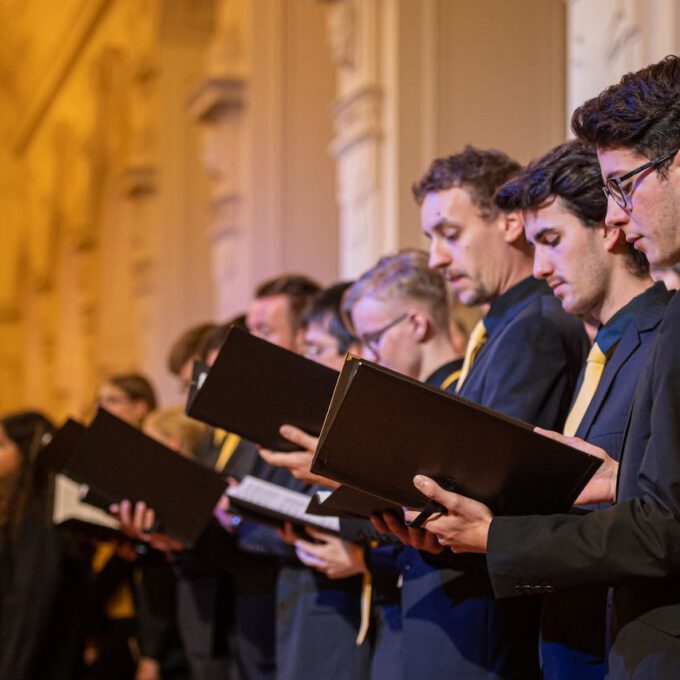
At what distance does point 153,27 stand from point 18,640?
6.31 m

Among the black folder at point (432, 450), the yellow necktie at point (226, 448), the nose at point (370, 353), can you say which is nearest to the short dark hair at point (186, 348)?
the yellow necktie at point (226, 448)

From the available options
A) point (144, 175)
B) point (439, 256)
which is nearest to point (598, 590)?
point (439, 256)

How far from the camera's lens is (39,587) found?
6637mm

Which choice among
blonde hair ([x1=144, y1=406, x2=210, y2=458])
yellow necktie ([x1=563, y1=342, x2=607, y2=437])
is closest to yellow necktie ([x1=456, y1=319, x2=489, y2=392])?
yellow necktie ([x1=563, y1=342, x2=607, y2=437])

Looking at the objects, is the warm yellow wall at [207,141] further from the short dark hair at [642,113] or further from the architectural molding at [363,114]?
the short dark hair at [642,113]

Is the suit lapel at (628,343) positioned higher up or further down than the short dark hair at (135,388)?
higher up

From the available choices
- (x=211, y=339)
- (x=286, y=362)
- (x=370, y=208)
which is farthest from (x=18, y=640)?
(x=286, y=362)

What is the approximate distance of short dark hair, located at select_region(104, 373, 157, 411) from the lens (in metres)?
7.07

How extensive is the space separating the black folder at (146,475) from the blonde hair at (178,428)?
Result: 46.6 inches

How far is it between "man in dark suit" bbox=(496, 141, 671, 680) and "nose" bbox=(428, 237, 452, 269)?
1.66ft

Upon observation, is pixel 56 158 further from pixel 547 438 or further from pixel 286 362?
pixel 547 438

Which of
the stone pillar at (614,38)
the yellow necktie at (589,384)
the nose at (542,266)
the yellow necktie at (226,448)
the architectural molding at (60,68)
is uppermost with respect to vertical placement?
the architectural molding at (60,68)

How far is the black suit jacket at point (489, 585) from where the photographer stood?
11.5 ft

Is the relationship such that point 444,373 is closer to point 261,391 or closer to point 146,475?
point 261,391
